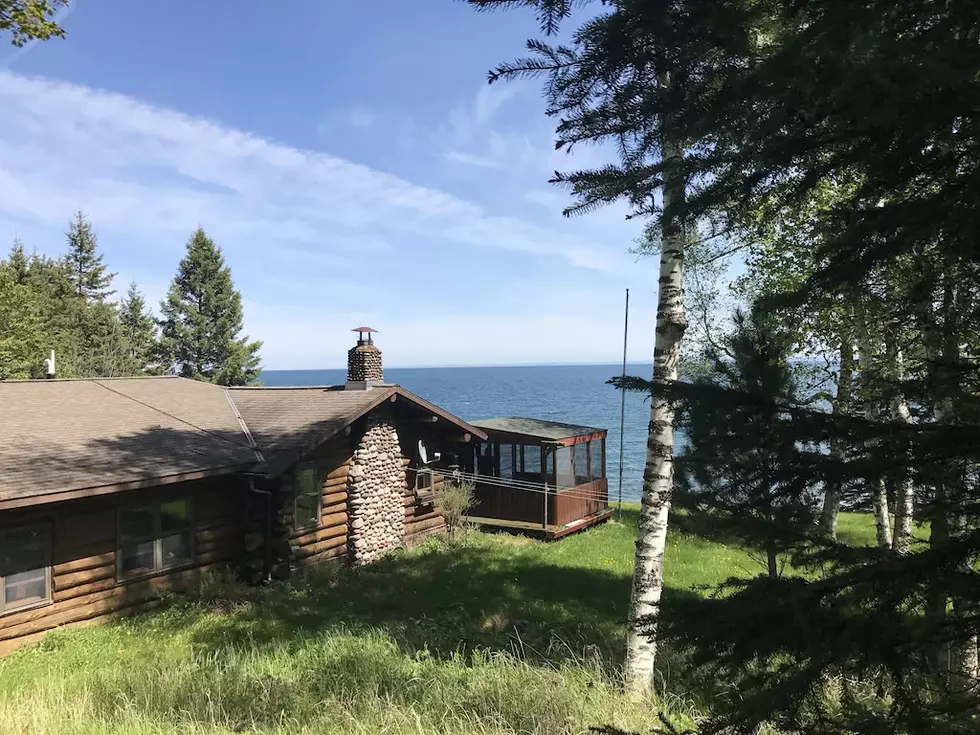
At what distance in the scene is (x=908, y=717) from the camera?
2.11 meters

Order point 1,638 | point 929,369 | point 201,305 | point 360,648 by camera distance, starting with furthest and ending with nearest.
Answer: point 201,305, point 1,638, point 360,648, point 929,369

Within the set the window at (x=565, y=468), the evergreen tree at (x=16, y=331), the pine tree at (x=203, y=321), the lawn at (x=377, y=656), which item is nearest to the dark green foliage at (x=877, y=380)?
the lawn at (x=377, y=656)

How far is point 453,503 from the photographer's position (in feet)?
61.0

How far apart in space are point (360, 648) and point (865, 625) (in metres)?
7.12

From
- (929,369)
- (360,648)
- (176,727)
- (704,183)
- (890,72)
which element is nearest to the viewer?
(890,72)

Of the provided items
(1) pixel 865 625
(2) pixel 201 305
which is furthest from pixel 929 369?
(2) pixel 201 305

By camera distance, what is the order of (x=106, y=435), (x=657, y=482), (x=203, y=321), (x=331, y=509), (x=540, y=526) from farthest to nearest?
(x=203, y=321) → (x=540, y=526) → (x=331, y=509) → (x=106, y=435) → (x=657, y=482)

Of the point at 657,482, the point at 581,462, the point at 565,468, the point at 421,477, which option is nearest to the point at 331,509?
the point at 421,477

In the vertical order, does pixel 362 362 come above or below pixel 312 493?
above

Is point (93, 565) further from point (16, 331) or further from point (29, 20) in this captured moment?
point (16, 331)

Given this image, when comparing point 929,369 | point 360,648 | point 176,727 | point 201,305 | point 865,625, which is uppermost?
point 201,305

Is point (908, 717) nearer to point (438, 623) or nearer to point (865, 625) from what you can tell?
point (865, 625)

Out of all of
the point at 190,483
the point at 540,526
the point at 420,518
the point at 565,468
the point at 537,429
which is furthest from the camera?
the point at 565,468

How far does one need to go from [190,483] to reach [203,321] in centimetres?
4035
